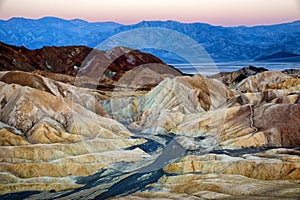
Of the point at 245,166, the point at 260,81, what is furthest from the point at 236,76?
the point at 245,166

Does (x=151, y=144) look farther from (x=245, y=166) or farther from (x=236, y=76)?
(x=236, y=76)

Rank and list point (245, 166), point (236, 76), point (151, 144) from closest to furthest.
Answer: point (245, 166) < point (151, 144) < point (236, 76)

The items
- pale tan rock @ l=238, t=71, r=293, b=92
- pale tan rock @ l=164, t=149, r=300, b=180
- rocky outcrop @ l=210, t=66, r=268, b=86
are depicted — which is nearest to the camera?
pale tan rock @ l=164, t=149, r=300, b=180

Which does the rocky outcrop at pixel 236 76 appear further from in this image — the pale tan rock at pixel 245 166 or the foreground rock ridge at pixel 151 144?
the pale tan rock at pixel 245 166

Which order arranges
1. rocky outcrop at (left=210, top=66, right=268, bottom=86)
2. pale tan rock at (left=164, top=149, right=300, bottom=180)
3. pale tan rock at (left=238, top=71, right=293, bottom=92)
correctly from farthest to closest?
rocky outcrop at (left=210, top=66, right=268, bottom=86)
pale tan rock at (left=238, top=71, right=293, bottom=92)
pale tan rock at (left=164, top=149, right=300, bottom=180)

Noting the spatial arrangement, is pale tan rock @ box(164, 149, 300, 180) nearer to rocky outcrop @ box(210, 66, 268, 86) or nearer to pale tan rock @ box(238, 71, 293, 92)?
pale tan rock @ box(238, 71, 293, 92)

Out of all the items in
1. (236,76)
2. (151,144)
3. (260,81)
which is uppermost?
(260,81)

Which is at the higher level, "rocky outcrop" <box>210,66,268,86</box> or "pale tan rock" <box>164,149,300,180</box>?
"pale tan rock" <box>164,149,300,180</box>

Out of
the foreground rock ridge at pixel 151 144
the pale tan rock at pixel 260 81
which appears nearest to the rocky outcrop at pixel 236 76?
the pale tan rock at pixel 260 81

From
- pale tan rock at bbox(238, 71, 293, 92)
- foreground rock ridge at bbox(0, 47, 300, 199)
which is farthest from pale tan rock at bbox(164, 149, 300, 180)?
pale tan rock at bbox(238, 71, 293, 92)

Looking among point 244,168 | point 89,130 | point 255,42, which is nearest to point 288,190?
point 244,168
